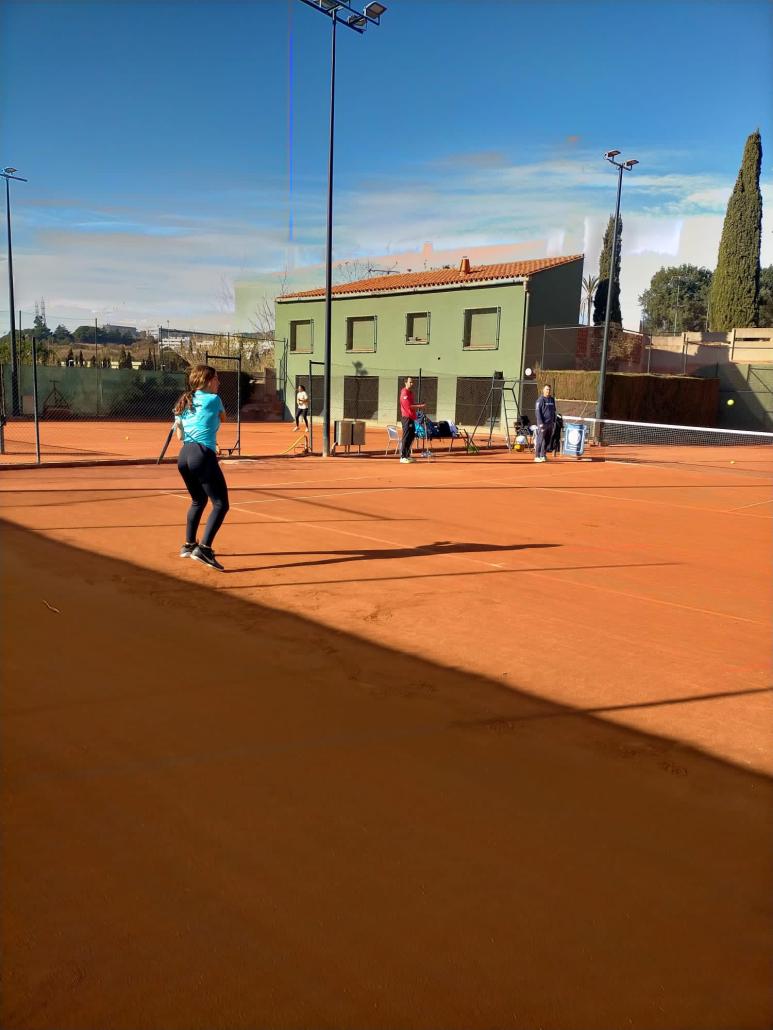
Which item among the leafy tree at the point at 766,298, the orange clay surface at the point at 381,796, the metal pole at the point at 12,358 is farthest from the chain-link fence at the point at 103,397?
the leafy tree at the point at 766,298

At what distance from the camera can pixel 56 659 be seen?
461 centimetres

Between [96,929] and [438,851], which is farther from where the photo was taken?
[438,851]

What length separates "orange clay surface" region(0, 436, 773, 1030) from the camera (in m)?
2.20

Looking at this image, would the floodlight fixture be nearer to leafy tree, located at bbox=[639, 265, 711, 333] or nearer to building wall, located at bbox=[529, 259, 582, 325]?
building wall, located at bbox=[529, 259, 582, 325]

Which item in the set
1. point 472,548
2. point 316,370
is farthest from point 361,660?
point 316,370

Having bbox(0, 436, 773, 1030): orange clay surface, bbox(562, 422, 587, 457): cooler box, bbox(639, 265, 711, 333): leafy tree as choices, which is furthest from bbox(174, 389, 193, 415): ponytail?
bbox(639, 265, 711, 333): leafy tree

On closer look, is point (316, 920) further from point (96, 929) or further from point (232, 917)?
point (96, 929)

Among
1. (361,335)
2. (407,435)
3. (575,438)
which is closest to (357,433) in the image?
(407,435)

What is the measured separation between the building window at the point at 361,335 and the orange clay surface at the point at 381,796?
2704 centimetres

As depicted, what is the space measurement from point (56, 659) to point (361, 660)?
69.2 inches

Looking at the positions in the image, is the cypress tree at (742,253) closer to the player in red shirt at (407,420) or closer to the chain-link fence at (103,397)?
the chain-link fence at (103,397)

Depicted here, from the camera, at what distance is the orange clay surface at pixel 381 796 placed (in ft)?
7.20

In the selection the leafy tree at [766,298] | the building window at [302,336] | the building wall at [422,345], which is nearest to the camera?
the building wall at [422,345]

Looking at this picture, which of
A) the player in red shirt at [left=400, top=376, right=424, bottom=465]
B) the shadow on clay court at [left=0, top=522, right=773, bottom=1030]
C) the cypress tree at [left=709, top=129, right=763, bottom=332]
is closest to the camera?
the shadow on clay court at [left=0, top=522, right=773, bottom=1030]
